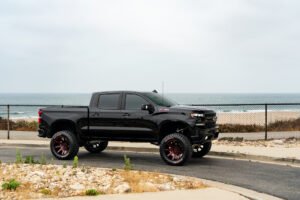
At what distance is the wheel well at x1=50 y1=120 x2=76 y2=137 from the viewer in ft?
39.2

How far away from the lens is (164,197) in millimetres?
6582

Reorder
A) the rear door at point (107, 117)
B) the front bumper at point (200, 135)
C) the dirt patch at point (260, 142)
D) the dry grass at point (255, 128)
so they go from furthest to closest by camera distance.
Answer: the dry grass at point (255, 128)
the dirt patch at point (260, 142)
the rear door at point (107, 117)
the front bumper at point (200, 135)

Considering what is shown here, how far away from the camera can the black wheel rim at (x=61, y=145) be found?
11.6 meters

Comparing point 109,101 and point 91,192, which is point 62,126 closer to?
point 109,101

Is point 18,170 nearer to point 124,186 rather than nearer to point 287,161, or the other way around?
point 124,186

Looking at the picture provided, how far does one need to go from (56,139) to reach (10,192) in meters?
4.92

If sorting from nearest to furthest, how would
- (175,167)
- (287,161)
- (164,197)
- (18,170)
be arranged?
(164,197), (18,170), (175,167), (287,161)

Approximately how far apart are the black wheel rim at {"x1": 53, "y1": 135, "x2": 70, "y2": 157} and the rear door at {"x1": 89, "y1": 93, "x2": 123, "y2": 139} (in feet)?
2.75

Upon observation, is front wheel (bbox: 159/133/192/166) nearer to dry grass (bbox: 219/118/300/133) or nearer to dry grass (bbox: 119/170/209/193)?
dry grass (bbox: 119/170/209/193)

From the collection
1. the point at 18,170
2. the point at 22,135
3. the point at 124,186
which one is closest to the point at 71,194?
the point at 124,186

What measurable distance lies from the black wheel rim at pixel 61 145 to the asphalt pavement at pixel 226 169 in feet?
1.57

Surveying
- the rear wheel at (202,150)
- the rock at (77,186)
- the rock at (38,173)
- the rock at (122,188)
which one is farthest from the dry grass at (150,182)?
the rear wheel at (202,150)

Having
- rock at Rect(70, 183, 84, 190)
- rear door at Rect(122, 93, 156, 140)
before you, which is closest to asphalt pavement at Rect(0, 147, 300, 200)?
rear door at Rect(122, 93, 156, 140)

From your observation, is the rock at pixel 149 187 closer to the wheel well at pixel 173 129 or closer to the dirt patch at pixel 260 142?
the wheel well at pixel 173 129
